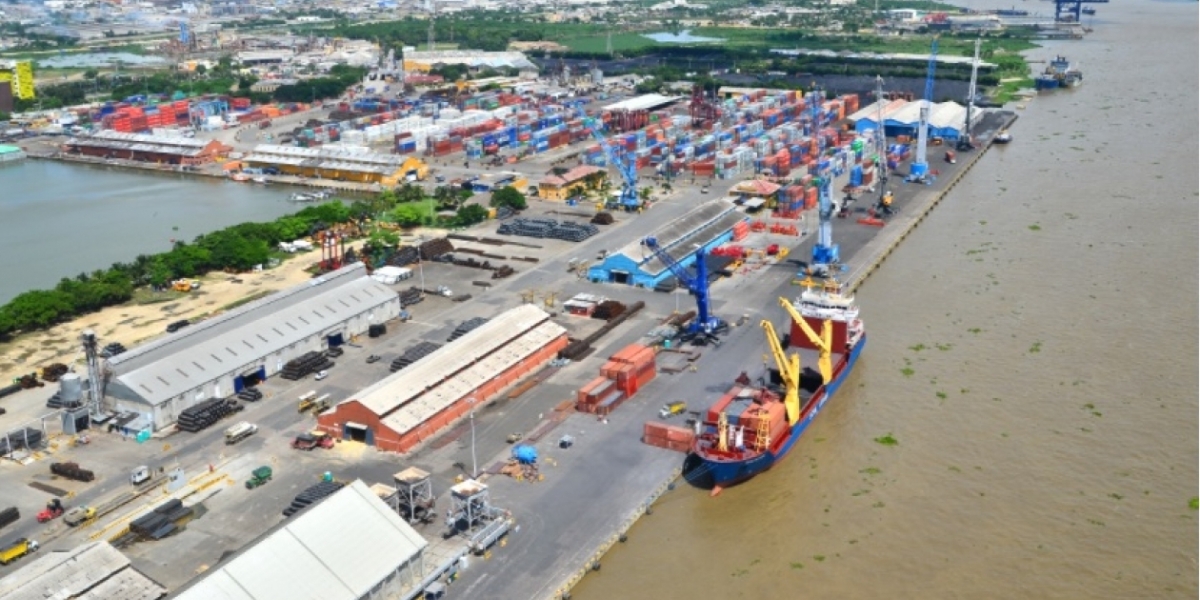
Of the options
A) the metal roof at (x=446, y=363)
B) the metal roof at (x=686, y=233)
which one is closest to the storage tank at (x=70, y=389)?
the metal roof at (x=446, y=363)

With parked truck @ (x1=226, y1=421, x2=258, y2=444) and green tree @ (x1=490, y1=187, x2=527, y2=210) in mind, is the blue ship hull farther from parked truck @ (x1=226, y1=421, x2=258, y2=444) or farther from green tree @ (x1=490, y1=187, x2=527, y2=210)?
green tree @ (x1=490, y1=187, x2=527, y2=210)

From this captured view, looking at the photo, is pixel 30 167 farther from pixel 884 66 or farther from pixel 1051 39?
pixel 1051 39

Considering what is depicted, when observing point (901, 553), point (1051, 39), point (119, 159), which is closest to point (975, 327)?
point (901, 553)

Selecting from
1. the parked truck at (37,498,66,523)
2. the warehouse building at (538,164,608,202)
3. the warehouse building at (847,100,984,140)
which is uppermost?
the warehouse building at (847,100,984,140)

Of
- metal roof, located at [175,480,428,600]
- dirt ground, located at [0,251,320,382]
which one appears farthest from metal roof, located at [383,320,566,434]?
dirt ground, located at [0,251,320,382]

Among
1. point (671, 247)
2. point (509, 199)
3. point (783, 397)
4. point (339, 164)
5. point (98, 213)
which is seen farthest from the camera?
point (339, 164)

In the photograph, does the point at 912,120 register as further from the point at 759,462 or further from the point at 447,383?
the point at 759,462

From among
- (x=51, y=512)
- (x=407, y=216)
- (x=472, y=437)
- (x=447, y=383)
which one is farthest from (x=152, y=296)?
(x=472, y=437)
